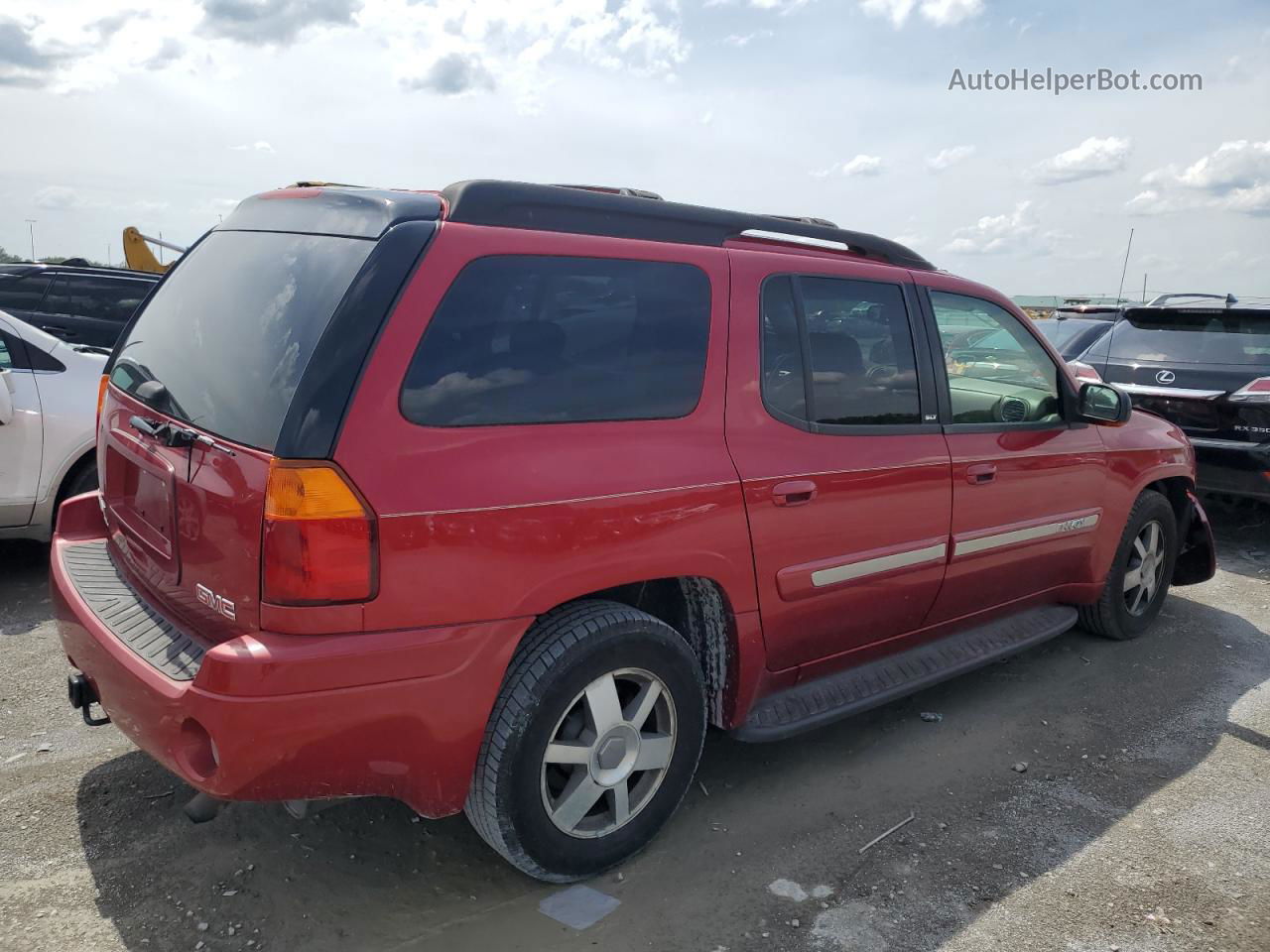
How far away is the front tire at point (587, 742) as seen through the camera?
258cm

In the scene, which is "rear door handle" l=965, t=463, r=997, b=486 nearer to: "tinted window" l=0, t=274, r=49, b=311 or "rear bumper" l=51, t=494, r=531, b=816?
"rear bumper" l=51, t=494, r=531, b=816

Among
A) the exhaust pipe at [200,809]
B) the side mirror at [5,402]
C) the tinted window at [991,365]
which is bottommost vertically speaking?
the exhaust pipe at [200,809]

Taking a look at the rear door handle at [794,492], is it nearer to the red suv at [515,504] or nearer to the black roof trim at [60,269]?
the red suv at [515,504]

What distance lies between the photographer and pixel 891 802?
341cm

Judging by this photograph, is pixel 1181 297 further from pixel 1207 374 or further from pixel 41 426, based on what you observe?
pixel 41 426

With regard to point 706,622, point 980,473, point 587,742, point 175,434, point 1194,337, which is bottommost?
point 587,742

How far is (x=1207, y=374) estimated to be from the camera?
678 cm

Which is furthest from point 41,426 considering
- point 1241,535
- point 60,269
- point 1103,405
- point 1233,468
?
point 1241,535

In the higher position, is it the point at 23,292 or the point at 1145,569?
the point at 23,292

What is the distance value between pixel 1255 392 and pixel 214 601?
6.50 meters

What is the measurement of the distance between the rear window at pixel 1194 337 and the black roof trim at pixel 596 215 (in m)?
4.78

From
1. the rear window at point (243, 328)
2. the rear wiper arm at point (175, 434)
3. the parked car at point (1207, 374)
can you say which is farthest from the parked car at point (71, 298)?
the parked car at point (1207, 374)

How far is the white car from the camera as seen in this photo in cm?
501

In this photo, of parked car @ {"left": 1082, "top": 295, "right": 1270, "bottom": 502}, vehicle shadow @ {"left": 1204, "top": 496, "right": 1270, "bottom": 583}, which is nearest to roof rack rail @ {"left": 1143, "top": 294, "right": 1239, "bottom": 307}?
parked car @ {"left": 1082, "top": 295, "right": 1270, "bottom": 502}
